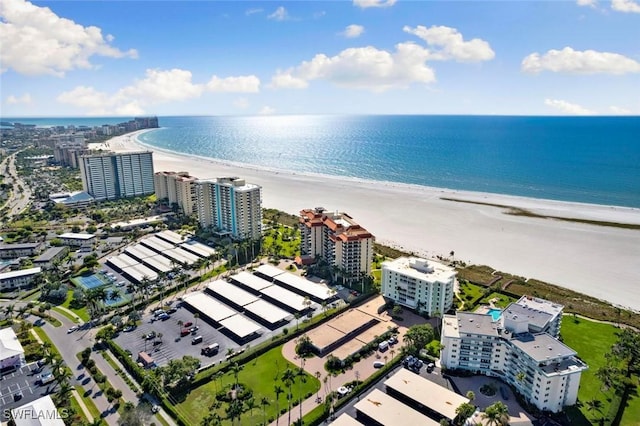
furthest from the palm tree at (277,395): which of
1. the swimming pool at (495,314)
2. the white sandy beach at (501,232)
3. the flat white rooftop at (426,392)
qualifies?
the white sandy beach at (501,232)

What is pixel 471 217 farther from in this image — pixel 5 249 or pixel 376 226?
pixel 5 249

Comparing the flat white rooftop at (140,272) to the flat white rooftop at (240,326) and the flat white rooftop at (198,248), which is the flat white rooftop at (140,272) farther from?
the flat white rooftop at (240,326)

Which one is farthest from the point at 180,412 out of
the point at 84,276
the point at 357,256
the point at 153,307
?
the point at 84,276

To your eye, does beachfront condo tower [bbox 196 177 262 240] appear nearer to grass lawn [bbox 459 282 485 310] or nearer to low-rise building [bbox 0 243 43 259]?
low-rise building [bbox 0 243 43 259]

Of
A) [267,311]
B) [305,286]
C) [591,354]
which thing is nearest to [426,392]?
[591,354]

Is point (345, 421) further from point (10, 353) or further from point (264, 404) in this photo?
point (10, 353)

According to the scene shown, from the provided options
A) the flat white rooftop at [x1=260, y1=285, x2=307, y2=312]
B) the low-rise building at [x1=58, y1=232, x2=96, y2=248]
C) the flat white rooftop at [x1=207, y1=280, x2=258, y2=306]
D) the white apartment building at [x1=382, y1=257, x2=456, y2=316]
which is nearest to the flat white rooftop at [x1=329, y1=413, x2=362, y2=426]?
the flat white rooftop at [x1=260, y1=285, x2=307, y2=312]
